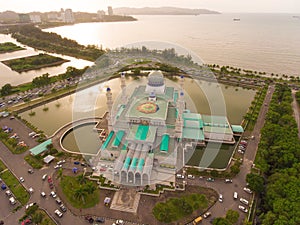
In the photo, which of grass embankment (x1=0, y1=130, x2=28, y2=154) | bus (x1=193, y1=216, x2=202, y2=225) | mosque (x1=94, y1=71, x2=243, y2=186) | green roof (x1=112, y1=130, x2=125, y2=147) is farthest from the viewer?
grass embankment (x1=0, y1=130, x2=28, y2=154)

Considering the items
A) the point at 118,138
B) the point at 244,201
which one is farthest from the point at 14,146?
the point at 244,201

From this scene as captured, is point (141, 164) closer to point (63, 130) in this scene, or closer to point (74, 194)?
point (74, 194)

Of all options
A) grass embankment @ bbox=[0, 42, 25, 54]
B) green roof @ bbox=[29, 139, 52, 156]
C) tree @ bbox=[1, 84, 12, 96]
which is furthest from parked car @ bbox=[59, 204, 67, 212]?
grass embankment @ bbox=[0, 42, 25, 54]

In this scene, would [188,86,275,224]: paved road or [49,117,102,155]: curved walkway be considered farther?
[49,117,102,155]: curved walkway

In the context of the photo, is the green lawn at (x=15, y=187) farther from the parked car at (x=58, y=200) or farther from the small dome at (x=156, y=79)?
the small dome at (x=156, y=79)

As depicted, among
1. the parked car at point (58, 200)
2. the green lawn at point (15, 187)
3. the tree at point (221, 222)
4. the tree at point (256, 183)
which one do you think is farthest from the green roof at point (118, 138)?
A: the tree at point (256, 183)

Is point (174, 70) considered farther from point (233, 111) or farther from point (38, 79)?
point (38, 79)

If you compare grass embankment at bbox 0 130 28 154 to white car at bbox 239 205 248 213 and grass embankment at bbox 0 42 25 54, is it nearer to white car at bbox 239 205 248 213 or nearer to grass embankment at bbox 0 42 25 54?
white car at bbox 239 205 248 213
